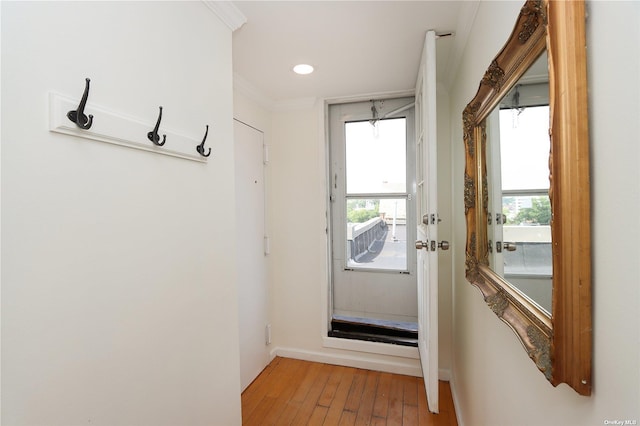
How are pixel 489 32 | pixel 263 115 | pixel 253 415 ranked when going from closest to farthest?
pixel 489 32 → pixel 253 415 → pixel 263 115

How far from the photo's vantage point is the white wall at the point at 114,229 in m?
0.63

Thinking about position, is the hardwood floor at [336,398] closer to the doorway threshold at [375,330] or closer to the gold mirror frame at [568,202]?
the doorway threshold at [375,330]

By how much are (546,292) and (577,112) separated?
36 centimetres

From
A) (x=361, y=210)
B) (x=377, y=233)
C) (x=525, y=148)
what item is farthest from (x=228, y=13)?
(x=377, y=233)

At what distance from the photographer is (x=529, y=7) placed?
63cm

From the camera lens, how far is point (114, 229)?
83cm

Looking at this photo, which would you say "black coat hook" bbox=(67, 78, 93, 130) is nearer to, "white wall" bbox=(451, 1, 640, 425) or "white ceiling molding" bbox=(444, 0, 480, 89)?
"white wall" bbox=(451, 1, 640, 425)

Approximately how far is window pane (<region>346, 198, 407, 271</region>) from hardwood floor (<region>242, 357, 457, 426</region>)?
0.84 meters

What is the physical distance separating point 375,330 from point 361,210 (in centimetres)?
100

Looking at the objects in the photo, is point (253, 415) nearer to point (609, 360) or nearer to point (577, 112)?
point (609, 360)

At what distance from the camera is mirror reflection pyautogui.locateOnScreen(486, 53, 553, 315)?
0.63m

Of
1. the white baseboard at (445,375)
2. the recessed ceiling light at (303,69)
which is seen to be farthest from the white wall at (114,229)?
the white baseboard at (445,375)

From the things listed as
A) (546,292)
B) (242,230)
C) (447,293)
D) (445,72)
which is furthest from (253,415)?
(445,72)

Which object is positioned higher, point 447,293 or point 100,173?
point 100,173
